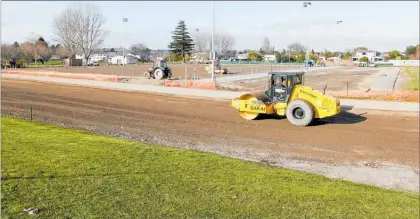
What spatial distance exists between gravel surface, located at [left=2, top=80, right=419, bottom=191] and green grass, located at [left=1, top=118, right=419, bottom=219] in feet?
7.14

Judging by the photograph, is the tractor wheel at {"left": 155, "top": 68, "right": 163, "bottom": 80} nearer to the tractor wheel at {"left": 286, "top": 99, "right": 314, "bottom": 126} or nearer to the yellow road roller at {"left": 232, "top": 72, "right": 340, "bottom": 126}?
the yellow road roller at {"left": 232, "top": 72, "right": 340, "bottom": 126}

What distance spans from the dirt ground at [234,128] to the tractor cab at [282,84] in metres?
1.20

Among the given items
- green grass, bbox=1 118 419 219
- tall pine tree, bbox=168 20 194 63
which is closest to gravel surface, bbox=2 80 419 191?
green grass, bbox=1 118 419 219

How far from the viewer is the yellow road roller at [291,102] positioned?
1680cm

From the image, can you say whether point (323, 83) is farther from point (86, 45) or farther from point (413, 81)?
point (86, 45)

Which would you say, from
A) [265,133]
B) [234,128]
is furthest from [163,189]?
[234,128]

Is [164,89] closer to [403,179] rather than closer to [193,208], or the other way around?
[403,179]

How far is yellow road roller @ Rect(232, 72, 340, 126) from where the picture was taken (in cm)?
1680

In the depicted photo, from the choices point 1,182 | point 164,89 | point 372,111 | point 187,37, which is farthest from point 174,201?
point 187,37

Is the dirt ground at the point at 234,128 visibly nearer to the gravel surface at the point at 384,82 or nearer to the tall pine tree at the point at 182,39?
the gravel surface at the point at 384,82

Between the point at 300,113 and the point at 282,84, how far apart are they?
1485 millimetres

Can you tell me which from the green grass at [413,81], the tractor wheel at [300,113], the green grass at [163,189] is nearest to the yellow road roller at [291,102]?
the tractor wheel at [300,113]

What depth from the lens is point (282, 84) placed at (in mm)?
17656

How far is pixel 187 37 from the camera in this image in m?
86.4
